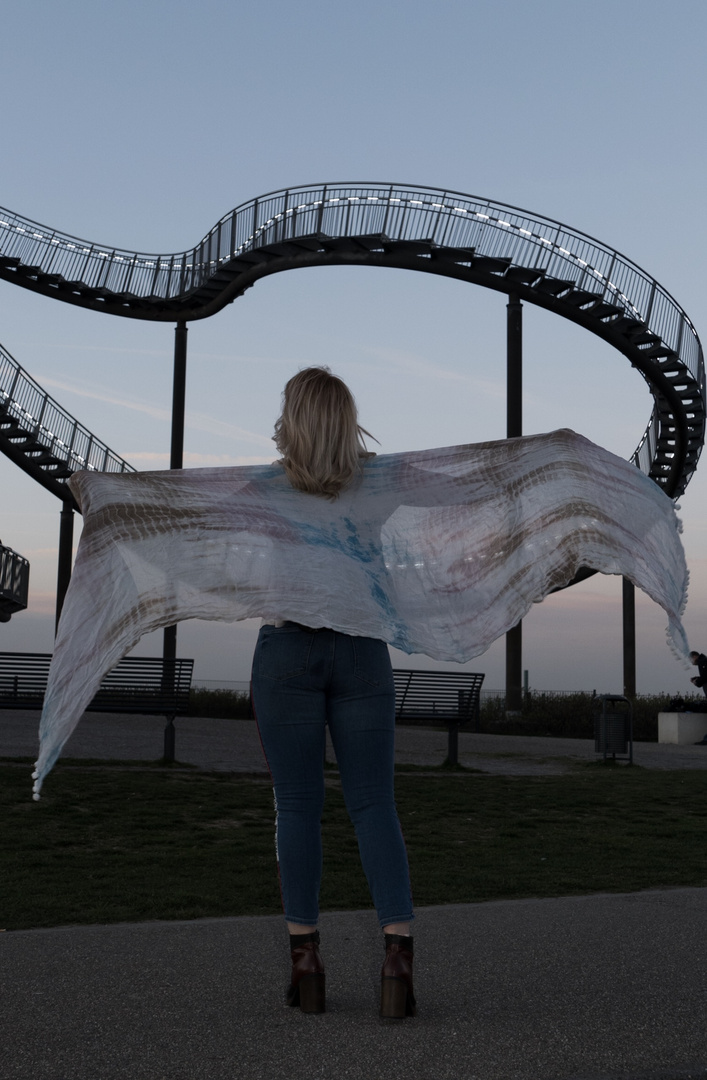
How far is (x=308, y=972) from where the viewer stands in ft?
10.7

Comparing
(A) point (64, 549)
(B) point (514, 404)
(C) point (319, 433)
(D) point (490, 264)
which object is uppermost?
(D) point (490, 264)

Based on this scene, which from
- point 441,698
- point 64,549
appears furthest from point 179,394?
point 441,698

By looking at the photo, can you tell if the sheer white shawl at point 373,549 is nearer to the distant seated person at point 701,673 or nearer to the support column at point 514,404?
the distant seated person at point 701,673

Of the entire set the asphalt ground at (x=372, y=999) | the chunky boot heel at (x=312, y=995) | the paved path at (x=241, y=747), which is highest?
the paved path at (x=241, y=747)

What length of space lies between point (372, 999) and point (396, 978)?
0.41 metres

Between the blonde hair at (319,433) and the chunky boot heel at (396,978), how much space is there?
4.44 feet

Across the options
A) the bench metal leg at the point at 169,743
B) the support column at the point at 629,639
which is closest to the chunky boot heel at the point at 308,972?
the bench metal leg at the point at 169,743

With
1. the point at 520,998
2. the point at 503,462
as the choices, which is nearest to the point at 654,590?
the point at 503,462

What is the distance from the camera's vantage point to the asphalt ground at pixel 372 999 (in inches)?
114

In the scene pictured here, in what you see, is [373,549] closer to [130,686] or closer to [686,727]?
[130,686]

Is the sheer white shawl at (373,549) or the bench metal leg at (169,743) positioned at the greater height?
the sheer white shawl at (373,549)

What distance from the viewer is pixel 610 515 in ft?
12.4

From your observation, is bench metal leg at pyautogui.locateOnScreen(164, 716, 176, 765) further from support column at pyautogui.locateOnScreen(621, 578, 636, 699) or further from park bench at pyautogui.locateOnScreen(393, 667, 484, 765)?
support column at pyautogui.locateOnScreen(621, 578, 636, 699)

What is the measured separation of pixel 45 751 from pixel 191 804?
19.6 feet
